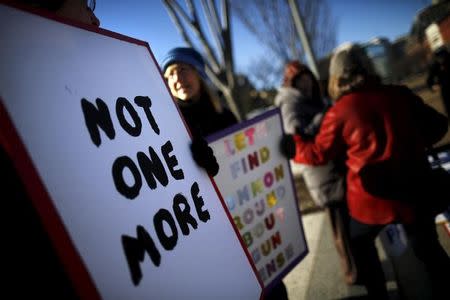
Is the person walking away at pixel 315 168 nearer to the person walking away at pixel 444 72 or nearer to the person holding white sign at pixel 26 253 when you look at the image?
the person holding white sign at pixel 26 253

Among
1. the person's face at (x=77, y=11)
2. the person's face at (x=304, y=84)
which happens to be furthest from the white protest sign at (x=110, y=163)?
the person's face at (x=304, y=84)

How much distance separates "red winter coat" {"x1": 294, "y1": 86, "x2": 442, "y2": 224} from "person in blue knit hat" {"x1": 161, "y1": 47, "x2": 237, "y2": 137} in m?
0.69

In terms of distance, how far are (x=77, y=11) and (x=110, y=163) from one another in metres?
0.56

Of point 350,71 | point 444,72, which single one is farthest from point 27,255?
point 444,72

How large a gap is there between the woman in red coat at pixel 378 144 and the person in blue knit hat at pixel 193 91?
2.19 feet

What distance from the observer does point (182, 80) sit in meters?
1.59

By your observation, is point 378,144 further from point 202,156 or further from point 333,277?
point 333,277

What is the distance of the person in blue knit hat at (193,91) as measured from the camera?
61.5 inches

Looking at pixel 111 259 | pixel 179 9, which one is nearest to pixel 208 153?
pixel 111 259

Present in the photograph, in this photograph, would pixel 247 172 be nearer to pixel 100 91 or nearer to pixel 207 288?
pixel 207 288

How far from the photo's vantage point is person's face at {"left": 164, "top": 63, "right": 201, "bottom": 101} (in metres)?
1.58

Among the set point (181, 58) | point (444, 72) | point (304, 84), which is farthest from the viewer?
point (444, 72)

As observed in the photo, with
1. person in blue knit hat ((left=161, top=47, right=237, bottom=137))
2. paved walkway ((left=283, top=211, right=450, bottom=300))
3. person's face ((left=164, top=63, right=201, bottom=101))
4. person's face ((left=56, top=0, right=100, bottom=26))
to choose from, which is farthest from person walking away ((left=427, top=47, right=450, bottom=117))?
person's face ((left=56, top=0, right=100, bottom=26))

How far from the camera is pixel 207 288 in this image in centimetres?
77
